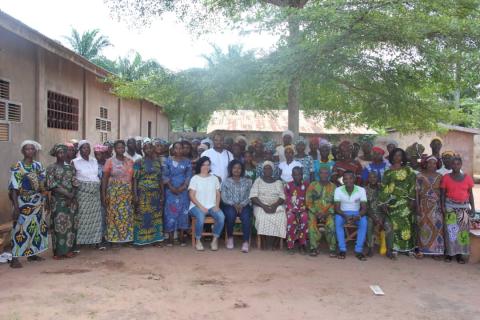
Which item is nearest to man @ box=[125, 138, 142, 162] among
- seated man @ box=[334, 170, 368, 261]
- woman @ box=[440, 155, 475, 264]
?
seated man @ box=[334, 170, 368, 261]

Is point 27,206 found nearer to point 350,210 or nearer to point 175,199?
point 175,199

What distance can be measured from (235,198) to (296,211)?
0.94 m

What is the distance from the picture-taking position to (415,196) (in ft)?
19.4

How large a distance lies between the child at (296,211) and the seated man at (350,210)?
486 millimetres

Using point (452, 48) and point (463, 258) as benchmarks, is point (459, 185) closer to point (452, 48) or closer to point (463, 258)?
point (463, 258)

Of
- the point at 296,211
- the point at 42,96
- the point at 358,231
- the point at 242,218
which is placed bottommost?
the point at 358,231

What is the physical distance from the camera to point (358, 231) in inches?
231

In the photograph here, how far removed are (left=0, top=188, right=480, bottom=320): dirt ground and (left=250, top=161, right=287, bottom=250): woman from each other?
382 millimetres

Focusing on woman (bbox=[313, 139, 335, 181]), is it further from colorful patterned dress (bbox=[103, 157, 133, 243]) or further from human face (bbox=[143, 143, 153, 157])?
colorful patterned dress (bbox=[103, 157, 133, 243])

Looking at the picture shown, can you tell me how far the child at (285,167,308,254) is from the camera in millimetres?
6094

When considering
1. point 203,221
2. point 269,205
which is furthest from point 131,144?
point 269,205

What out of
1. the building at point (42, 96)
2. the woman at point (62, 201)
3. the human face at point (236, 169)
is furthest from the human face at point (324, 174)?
the building at point (42, 96)

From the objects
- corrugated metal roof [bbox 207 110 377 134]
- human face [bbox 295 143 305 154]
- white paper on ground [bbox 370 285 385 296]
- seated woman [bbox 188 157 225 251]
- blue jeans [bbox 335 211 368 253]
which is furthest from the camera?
corrugated metal roof [bbox 207 110 377 134]

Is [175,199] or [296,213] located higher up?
→ [175,199]
